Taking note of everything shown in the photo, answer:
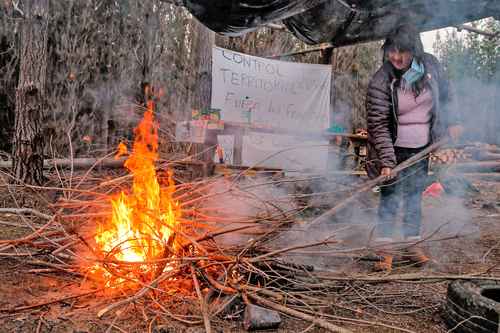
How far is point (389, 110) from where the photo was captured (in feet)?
14.3

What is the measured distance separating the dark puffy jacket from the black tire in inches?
63.4

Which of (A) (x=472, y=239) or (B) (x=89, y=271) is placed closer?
(B) (x=89, y=271)

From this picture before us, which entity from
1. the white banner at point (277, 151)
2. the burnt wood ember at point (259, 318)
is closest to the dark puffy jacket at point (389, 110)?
the burnt wood ember at point (259, 318)

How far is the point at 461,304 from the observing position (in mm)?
2658

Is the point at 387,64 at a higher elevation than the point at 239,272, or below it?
higher

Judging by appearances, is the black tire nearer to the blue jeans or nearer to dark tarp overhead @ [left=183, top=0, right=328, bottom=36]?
the blue jeans

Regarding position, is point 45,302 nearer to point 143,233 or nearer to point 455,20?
point 143,233

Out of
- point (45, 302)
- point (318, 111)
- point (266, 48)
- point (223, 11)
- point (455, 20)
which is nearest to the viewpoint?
point (45, 302)

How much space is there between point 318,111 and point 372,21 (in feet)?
14.4

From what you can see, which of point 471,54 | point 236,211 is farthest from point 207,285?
point 471,54

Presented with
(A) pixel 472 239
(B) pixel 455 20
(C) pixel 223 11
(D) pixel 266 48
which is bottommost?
(A) pixel 472 239

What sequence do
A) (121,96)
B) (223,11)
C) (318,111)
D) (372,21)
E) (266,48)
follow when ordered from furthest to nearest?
(266,48) < (121,96) < (318,111) < (372,21) < (223,11)

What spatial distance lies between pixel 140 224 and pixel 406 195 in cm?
285

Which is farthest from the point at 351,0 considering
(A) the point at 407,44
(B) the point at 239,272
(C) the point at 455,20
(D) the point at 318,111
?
(D) the point at 318,111
